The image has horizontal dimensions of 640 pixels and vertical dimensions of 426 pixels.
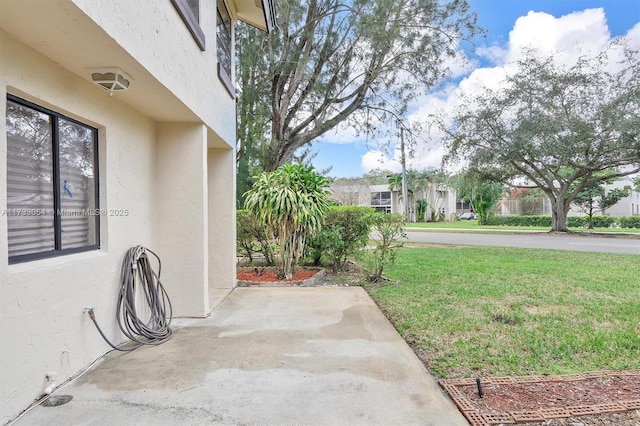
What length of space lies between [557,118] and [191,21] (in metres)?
17.7

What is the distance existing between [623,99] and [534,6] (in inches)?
255

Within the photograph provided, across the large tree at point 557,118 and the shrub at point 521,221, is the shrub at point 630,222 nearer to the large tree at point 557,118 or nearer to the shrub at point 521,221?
the shrub at point 521,221

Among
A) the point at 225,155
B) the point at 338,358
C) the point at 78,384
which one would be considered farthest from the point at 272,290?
the point at 78,384

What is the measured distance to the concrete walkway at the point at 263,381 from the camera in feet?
7.93

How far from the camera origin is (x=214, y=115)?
5223 millimetres

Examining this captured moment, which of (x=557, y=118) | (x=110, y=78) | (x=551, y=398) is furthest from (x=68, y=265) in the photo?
(x=557, y=118)

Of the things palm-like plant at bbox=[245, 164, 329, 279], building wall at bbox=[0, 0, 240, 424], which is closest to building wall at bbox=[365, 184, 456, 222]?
palm-like plant at bbox=[245, 164, 329, 279]

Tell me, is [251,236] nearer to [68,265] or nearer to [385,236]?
[385,236]

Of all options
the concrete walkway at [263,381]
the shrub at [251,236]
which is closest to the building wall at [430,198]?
the shrub at [251,236]

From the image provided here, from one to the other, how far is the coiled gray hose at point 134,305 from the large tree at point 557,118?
17.7m

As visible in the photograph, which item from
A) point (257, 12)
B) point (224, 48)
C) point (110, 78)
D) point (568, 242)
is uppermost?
point (257, 12)

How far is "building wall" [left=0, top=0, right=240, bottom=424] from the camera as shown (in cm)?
233

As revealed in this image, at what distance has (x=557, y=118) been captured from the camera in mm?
16156

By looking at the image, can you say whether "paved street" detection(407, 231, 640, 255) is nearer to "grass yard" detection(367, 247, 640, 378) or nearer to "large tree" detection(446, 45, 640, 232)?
"large tree" detection(446, 45, 640, 232)
